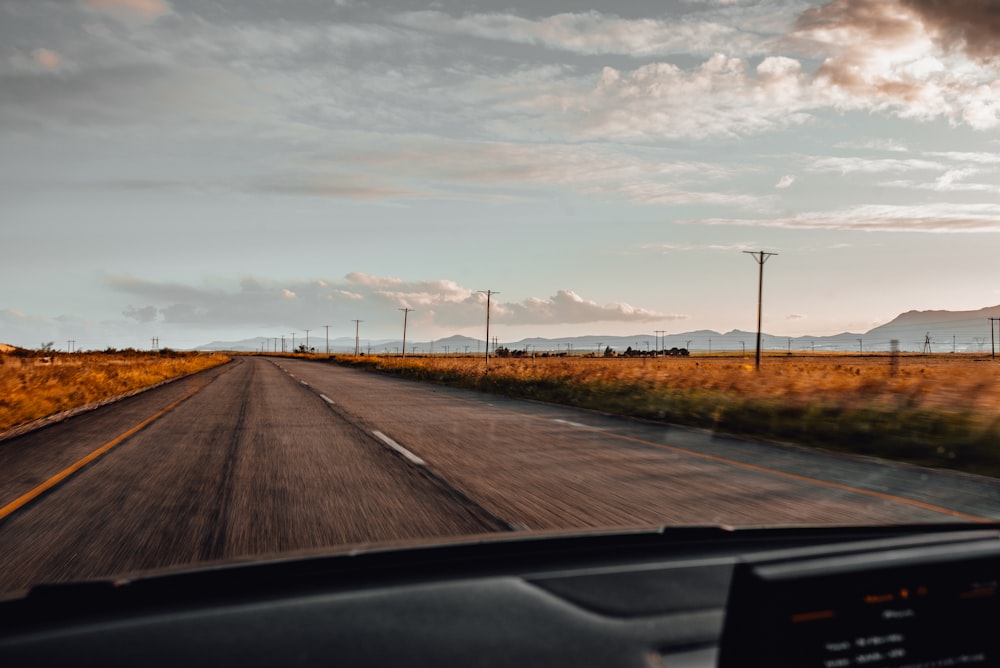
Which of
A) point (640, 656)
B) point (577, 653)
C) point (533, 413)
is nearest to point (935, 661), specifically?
point (640, 656)

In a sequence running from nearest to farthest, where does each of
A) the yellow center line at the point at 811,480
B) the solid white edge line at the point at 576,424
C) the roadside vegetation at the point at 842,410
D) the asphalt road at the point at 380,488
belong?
the asphalt road at the point at 380,488
the yellow center line at the point at 811,480
the roadside vegetation at the point at 842,410
the solid white edge line at the point at 576,424

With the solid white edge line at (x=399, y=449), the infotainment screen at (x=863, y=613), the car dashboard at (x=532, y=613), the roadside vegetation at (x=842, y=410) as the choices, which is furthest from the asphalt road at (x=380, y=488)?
the infotainment screen at (x=863, y=613)

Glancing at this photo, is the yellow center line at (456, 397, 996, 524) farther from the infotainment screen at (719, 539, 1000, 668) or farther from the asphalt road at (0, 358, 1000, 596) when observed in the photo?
the infotainment screen at (719, 539, 1000, 668)

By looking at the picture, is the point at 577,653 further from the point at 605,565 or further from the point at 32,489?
the point at 32,489

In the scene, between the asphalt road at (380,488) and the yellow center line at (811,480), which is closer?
the asphalt road at (380,488)

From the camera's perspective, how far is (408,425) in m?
12.9

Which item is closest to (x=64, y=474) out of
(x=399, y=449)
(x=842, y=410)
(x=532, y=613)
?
(x=399, y=449)

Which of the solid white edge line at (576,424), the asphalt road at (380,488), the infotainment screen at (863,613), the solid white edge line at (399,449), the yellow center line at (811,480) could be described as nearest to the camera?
the infotainment screen at (863,613)

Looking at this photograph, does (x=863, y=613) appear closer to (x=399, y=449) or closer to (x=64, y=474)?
(x=399, y=449)

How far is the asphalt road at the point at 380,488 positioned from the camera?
5.27m

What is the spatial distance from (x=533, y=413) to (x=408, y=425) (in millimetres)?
3751

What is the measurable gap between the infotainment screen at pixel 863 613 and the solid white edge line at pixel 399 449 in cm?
701

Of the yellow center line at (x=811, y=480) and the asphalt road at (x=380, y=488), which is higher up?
the yellow center line at (x=811, y=480)

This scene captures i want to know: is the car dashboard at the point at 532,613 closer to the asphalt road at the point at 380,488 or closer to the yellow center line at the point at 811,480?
the asphalt road at the point at 380,488
